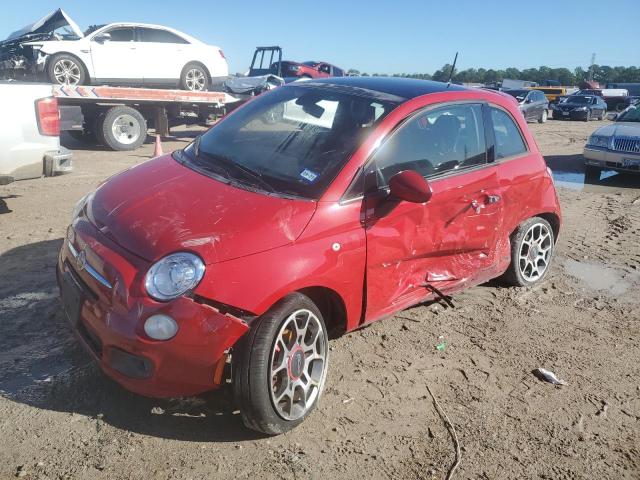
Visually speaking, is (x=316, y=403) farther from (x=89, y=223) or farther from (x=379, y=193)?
(x=89, y=223)

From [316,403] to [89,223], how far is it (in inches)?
63.6

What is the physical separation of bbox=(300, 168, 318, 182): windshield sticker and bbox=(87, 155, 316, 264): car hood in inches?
8.7

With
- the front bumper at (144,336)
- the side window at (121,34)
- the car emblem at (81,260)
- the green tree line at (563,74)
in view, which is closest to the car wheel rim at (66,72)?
the side window at (121,34)

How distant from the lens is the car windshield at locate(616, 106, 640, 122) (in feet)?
35.1

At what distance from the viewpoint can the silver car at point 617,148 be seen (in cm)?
977

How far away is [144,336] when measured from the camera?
2551 mm

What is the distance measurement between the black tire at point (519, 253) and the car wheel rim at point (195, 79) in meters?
10.7

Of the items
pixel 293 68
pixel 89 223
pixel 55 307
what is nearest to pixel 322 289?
pixel 89 223

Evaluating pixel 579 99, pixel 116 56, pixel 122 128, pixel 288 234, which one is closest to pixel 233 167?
pixel 288 234

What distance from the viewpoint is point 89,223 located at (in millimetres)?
3129

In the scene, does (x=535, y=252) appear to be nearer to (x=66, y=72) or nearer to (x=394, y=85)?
(x=394, y=85)

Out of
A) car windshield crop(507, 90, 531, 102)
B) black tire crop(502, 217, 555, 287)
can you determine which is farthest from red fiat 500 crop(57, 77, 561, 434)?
car windshield crop(507, 90, 531, 102)

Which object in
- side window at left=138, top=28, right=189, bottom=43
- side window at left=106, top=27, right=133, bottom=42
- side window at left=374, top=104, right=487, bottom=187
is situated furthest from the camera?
side window at left=138, top=28, right=189, bottom=43

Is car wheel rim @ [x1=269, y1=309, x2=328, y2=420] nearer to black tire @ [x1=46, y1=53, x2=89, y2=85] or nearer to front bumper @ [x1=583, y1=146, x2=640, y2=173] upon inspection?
front bumper @ [x1=583, y1=146, x2=640, y2=173]
